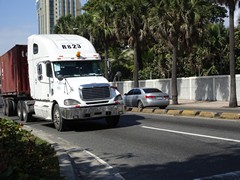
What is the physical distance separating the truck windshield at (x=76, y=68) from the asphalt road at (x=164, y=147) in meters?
2.06

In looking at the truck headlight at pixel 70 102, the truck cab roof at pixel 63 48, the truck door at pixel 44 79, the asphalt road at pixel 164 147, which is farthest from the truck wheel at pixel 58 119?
the truck cab roof at pixel 63 48

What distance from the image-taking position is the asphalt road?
24.4 ft

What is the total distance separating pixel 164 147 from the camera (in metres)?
9.88

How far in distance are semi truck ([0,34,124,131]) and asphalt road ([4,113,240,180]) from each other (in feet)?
2.30

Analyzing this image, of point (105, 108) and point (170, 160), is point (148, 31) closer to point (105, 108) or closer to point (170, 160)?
point (105, 108)

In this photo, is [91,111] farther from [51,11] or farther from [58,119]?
[51,11]

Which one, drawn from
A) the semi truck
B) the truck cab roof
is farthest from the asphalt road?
the truck cab roof

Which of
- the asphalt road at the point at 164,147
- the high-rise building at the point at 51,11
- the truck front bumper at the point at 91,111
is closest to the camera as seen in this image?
the asphalt road at the point at 164,147

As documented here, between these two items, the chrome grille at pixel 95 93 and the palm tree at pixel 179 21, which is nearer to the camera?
the chrome grille at pixel 95 93

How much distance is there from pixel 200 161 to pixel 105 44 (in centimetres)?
3529

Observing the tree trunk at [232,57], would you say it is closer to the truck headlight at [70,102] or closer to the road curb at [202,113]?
the road curb at [202,113]

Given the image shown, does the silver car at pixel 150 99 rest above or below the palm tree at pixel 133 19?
below

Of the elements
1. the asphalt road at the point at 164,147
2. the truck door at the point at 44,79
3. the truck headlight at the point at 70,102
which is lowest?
the asphalt road at the point at 164,147

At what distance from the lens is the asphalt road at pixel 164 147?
7.44m
